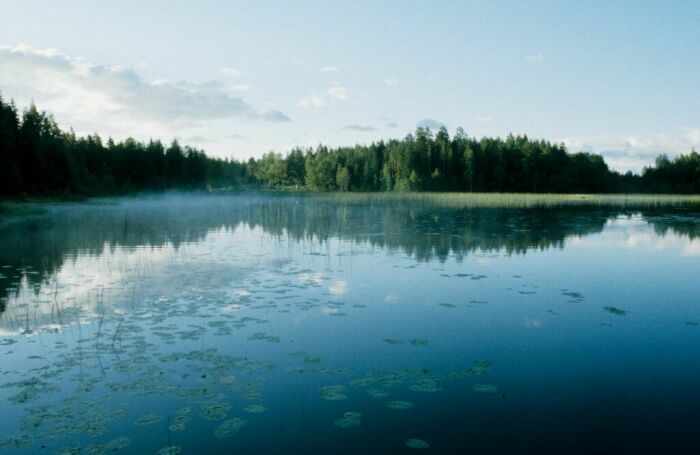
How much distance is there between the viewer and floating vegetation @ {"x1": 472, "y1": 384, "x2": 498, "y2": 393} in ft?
27.4

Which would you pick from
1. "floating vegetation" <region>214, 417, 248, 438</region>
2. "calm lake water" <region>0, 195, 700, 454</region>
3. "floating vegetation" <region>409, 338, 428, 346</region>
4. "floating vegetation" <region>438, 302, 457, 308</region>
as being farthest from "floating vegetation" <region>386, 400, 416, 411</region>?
"floating vegetation" <region>438, 302, 457, 308</region>

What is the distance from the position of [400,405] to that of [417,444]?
1.14m

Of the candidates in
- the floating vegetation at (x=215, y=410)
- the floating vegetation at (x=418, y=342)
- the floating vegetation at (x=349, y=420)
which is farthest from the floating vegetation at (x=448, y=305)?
the floating vegetation at (x=215, y=410)

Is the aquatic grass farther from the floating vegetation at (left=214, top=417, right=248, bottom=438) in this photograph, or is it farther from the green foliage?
the floating vegetation at (left=214, top=417, right=248, bottom=438)

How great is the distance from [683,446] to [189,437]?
6791mm

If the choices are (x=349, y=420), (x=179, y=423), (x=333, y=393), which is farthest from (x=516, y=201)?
(x=179, y=423)

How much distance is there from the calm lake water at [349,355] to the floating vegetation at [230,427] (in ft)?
0.08

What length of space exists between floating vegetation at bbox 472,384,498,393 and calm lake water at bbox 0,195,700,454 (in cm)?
4

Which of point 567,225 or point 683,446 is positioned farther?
point 567,225

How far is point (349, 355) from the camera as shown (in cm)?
1008

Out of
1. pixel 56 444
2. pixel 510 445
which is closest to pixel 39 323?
pixel 56 444

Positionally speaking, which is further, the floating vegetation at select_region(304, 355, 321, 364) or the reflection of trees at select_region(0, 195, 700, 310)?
Answer: the reflection of trees at select_region(0, 195, 700, 310)

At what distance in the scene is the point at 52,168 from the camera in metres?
74.6

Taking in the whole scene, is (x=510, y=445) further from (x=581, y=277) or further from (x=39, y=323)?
(x=581, y=277)
